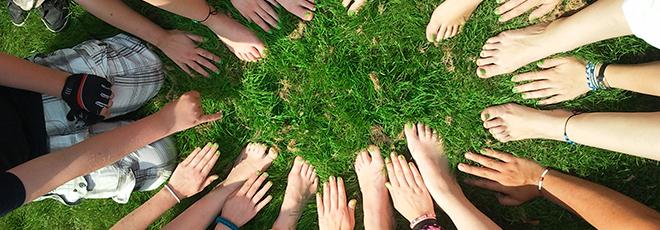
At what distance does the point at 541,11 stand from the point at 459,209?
3.04 feet

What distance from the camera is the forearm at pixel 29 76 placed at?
211 cm

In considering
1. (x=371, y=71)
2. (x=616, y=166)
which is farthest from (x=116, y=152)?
(x=616, y=166)

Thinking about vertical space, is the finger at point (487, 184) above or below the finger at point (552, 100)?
below

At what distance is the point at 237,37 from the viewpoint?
103 inches

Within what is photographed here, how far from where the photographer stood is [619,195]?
2.41m

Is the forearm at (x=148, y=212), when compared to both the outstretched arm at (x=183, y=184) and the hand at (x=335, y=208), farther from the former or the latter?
the hand at (x=335, y=208)

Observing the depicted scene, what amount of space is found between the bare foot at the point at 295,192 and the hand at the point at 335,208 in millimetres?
85

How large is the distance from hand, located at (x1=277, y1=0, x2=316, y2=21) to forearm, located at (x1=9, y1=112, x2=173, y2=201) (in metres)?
0.74

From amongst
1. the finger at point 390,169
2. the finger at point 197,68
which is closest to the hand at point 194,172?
the finger at point 197,68

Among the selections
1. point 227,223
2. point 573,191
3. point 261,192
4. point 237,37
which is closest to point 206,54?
point 237,37

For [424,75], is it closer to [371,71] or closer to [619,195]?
[371,71]

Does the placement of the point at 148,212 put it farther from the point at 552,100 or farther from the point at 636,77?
the point at 636,77

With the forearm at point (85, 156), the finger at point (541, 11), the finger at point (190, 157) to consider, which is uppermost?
the finger at point (541, 11)

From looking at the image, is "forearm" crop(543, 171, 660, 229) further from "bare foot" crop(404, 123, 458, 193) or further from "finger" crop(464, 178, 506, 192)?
"bare foot" crop(404, 123, 458, 193)
